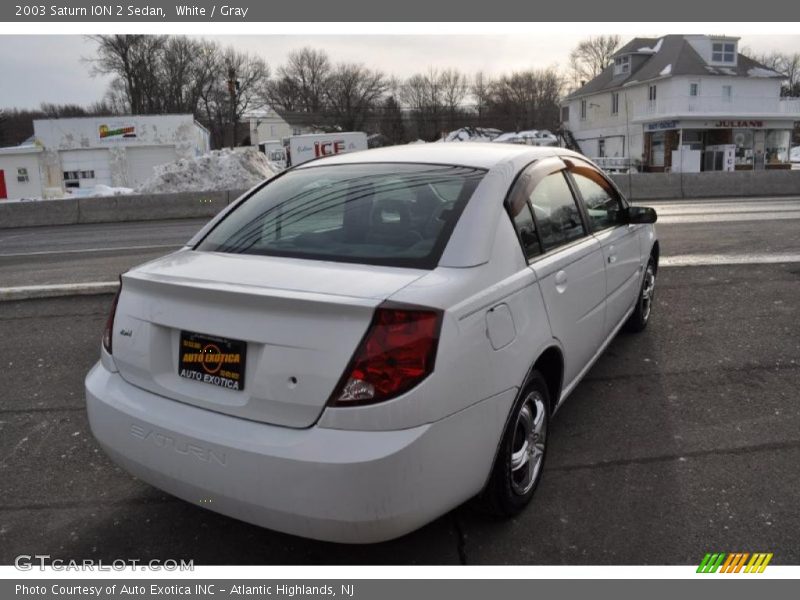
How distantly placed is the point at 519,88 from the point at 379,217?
87732 millimetres

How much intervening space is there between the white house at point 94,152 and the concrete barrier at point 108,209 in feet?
80.8

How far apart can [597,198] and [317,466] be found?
299cm

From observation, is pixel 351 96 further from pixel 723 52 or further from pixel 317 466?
pixel 317 466

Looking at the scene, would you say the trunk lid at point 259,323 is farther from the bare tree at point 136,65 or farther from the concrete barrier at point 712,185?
the bare tree at point 136,65

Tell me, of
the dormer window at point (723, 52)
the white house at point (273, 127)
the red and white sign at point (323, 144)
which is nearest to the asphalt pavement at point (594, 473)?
the red and white sign at point (323, 144)

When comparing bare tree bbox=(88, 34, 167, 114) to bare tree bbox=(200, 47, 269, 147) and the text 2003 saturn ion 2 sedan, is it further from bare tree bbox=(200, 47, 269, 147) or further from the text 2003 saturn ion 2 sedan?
the text 2003 saturn ion 2 sedan

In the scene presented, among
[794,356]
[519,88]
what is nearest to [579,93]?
[519,88]

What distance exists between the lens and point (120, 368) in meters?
2.93

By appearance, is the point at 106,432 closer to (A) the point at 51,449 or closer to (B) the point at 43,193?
(A) the point at 51,449

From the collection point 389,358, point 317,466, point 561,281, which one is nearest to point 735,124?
point 561,281

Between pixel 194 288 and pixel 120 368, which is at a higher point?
pixel 194 288

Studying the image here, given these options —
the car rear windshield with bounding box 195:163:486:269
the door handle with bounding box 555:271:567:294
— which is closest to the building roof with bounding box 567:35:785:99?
the door handle with bounding box 555:271:567:294

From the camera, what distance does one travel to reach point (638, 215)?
4.74 m

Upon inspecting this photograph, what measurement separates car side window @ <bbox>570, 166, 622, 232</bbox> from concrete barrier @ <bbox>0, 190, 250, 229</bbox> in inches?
659
